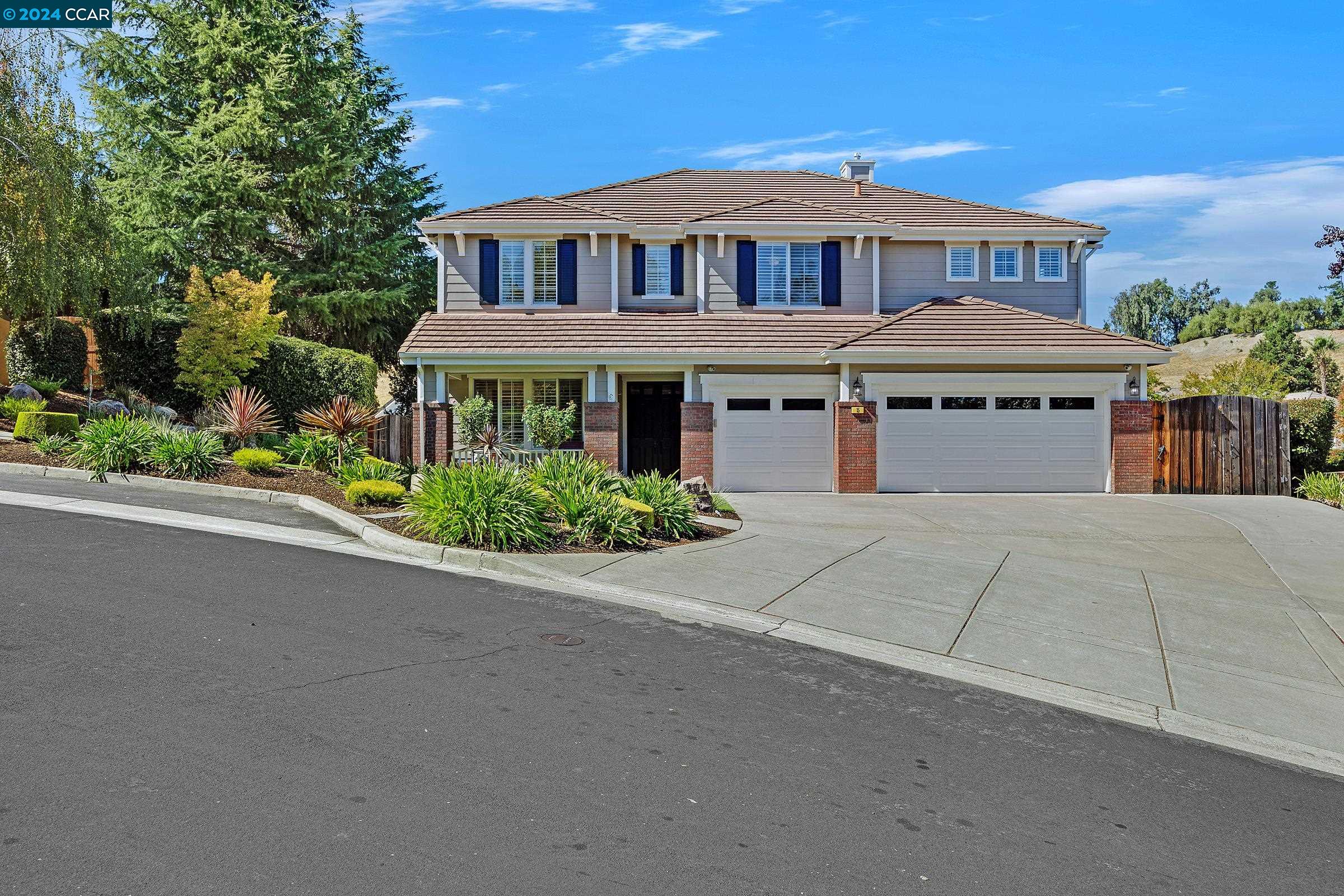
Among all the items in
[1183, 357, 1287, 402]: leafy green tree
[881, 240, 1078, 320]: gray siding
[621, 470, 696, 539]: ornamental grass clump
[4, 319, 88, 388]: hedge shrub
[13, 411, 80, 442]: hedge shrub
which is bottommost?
[621, 470, 696, 539]: ornamental grass clump

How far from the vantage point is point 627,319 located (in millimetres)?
21969

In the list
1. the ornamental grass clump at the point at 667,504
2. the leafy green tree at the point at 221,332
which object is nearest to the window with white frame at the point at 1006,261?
the ornamental grass clump at the point at 667,504

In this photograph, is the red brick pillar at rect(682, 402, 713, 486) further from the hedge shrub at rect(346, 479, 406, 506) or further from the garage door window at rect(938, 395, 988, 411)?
the hedge shrub at rect(346, 479, 406, 506)

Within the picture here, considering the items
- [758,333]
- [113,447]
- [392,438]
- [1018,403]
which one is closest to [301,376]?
[392,438]

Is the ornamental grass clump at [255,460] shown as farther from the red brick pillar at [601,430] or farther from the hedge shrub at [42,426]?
the red brick pillar at [601,430]

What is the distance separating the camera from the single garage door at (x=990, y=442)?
20.4m

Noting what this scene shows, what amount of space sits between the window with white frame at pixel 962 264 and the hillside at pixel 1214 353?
38800 mm

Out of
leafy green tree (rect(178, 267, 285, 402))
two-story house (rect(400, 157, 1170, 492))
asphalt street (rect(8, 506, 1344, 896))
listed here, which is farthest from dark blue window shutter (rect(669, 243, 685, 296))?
asphalt street (rect(8, 506, 1344, 896))

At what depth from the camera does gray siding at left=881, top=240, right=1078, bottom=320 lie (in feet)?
77.1

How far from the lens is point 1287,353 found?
49.4 metres

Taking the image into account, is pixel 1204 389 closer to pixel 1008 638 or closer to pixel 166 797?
pixel 1008 638

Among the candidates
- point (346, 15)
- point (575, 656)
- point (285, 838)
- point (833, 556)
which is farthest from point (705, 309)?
point (346, 15)

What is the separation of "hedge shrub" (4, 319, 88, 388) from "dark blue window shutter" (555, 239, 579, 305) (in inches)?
475

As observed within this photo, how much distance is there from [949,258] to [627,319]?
8.29 m
